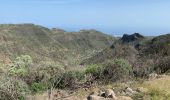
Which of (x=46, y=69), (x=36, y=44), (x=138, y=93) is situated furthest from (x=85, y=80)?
(x=36, y=44)

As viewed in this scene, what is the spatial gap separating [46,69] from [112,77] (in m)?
3.06

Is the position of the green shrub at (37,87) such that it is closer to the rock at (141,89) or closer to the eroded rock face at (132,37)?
the rock at (141,89)

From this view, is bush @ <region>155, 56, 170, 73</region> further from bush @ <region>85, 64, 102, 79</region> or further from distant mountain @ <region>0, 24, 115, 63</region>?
distant mountain @ <region>0, 24, 115, 63</region>

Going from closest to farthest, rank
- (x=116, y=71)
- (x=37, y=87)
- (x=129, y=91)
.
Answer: (x=129, y=91)
(x=37, y=87)
(x=116, y=71)

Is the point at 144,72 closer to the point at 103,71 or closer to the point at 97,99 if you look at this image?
the point at 103,71

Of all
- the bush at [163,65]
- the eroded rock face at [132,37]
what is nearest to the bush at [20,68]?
the bush at [163,65]

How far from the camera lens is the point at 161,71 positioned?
16375 millimetres

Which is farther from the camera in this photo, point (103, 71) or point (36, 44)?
point (36, 44)

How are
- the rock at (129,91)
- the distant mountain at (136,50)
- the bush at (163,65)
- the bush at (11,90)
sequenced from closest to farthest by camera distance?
the rock at (129,91) → the bush at (11,90) → the bush at (163,65) → the distant mountain at (136,50)

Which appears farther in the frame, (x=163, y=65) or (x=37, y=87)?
(x=163, y=65)

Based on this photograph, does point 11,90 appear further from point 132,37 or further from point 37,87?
point 132,37

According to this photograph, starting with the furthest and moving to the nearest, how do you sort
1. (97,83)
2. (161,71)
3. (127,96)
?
(161,71) → (97,83) → (127,96)

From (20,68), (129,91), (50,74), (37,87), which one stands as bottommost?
Result: (20,68)

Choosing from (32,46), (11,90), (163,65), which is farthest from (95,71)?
(32,46)
